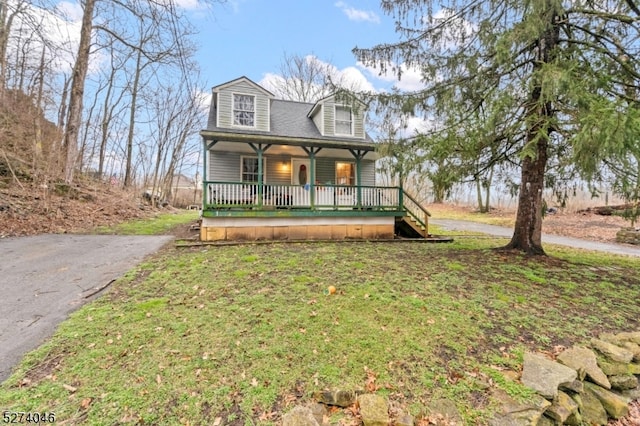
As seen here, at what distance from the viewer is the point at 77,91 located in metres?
12.0

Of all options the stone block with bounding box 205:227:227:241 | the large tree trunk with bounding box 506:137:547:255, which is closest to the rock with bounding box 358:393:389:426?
the large tree trunk with bounding box 506:137:547:255

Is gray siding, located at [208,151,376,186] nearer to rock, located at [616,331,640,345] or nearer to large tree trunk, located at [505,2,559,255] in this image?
large tree trunk, located at [505,2,559,255]

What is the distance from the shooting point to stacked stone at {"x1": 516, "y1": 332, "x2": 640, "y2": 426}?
2.64m

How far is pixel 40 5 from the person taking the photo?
771 centimetres

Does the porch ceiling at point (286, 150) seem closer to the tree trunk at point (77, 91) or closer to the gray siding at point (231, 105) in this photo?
the gray siding at point (231, 105)

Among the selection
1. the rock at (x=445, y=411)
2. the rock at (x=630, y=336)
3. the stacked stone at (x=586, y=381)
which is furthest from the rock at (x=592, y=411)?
the rock at (x=445, y=411)

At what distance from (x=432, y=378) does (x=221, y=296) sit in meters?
3.03

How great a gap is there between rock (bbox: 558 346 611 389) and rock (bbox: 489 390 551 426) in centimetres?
76

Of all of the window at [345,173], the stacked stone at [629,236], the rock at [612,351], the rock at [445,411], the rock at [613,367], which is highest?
the window at [345,173]

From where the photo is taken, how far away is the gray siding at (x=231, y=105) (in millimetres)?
10914

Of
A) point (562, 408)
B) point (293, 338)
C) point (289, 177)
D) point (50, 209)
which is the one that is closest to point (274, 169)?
point (289, 177)

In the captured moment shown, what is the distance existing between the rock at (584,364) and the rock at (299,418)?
2758 millimetres

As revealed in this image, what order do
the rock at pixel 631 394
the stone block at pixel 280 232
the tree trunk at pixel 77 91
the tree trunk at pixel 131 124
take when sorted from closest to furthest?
the rock at pixel 631 394, the stone block at pixel 280 232, the tree trunk at pixel 77 91, the tree trunk at pixel 131 124

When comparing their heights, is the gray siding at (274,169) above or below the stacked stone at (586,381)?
above
